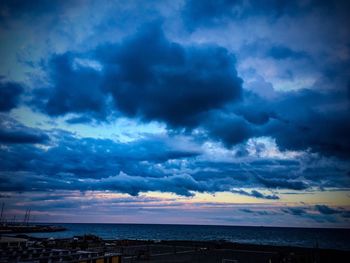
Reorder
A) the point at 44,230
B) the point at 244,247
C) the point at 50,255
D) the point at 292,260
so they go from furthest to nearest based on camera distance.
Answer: the point at 44,230 → the point at 244,247 → the point at 292,260 → the point at 50,255

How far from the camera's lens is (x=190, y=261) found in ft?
123

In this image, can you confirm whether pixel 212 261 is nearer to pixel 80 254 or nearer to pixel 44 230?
pixel 80 254

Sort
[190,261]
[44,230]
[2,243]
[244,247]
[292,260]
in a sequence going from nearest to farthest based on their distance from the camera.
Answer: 1. [2,243]
2. [292,260]
3. [190,261]
4. [244,247]
5. [44,230]

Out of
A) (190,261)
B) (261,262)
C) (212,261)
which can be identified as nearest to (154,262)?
(190,261)

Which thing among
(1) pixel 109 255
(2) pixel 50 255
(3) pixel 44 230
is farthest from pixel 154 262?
(3) pixel 44 230

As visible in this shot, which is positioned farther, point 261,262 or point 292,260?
Result: point 261,262

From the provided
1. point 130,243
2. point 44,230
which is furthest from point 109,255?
point 44,230

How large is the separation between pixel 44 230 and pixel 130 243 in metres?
124

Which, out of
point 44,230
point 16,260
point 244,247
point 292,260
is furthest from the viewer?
point 44,230

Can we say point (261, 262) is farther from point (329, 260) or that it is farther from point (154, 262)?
point (154, 262)

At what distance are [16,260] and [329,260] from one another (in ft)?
119

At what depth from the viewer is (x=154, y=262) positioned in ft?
116

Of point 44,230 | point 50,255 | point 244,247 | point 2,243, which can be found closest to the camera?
point 50,255

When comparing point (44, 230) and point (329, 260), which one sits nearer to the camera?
point (329, 260)
